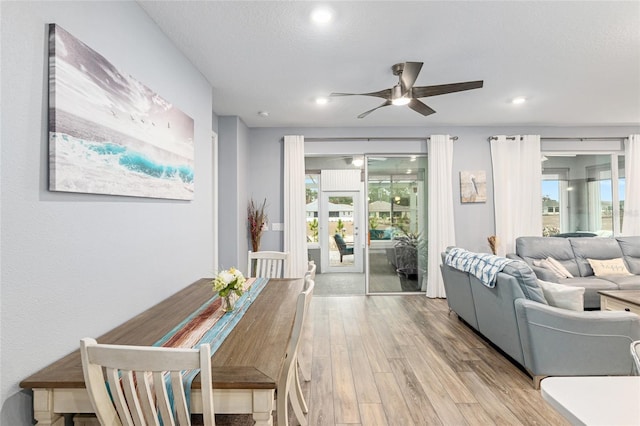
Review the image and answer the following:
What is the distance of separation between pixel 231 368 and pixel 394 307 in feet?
11.8

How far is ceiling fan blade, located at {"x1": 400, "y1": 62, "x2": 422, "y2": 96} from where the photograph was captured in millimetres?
2374

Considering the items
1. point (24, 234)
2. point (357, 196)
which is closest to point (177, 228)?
point (24, 234)

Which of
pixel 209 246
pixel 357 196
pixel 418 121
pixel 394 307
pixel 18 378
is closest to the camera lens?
pixel 18 378

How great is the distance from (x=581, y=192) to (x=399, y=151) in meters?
3.22

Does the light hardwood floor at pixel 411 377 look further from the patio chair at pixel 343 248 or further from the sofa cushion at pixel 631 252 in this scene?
the patio chair at pixel 343 248

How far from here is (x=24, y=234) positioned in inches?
45.5

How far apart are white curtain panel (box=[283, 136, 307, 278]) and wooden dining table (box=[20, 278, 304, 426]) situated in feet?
10.3

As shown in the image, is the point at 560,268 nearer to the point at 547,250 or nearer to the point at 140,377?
the point at 547,250

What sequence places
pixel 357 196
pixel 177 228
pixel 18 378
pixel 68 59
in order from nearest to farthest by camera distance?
pixel 18 378
pixel 68 59
pixel 177 228
pixel 357 196

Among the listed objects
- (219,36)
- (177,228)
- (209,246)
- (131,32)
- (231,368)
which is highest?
(219,36)

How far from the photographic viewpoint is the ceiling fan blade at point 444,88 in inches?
99.5

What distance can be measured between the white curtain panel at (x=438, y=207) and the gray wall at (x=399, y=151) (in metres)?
0.19

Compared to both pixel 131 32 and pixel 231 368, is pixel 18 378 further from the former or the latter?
pixel 131 32

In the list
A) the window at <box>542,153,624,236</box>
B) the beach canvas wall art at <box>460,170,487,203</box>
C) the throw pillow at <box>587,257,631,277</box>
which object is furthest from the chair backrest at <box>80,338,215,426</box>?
the window at <box>542,153,624,236</box>
